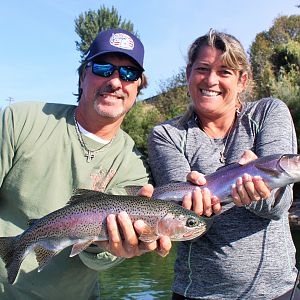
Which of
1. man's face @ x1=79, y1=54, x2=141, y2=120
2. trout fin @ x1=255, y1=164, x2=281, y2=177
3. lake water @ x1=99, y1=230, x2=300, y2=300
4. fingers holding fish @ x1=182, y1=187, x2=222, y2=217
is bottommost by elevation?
lake water @ x1=99, y1=230, x2=300, y2=300

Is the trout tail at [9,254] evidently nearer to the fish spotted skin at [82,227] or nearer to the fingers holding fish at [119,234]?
the fish spotted skin at [82,227]

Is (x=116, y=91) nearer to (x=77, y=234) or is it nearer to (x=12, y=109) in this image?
(x=12, y=109)

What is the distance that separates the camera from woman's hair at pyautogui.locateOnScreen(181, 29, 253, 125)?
4.28 meters

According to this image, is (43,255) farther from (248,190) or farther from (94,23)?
(94,23)

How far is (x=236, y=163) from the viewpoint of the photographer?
4133mm

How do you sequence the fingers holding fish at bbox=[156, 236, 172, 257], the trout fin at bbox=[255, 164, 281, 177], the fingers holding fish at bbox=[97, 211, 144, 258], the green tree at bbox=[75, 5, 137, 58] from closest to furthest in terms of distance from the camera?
the fingers holding fish at bbox=[97, 211, 144, 258] < the fingers holding fish at bbox=[156, 236, 172, 257] < the trout fin at bbox=[255, 164, 281, 177] < the green tree at bbox=[75, 5, 137, 58]

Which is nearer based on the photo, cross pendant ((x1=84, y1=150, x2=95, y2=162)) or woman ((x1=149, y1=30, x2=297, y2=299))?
woman ((x1=149, y1=30, x2=297, y2=299))

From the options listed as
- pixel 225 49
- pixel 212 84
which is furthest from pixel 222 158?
pixel 225 49

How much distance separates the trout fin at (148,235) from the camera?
3658mm

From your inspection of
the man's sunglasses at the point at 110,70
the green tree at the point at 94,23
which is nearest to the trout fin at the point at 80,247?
the man's sunglasses at the point at 110,70

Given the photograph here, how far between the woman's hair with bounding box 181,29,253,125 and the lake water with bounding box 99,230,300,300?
931cm

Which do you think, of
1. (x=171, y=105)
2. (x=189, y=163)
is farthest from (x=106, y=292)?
(x=171, y=105)

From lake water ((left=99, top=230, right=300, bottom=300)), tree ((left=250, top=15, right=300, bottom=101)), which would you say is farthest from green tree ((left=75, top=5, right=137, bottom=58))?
lake water ((left=99, top=230, right=300, bottom=300))

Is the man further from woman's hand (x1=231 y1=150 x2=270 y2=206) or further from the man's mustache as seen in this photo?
woman's hand (x1=231 y1=150 x2=270 y2=206)
